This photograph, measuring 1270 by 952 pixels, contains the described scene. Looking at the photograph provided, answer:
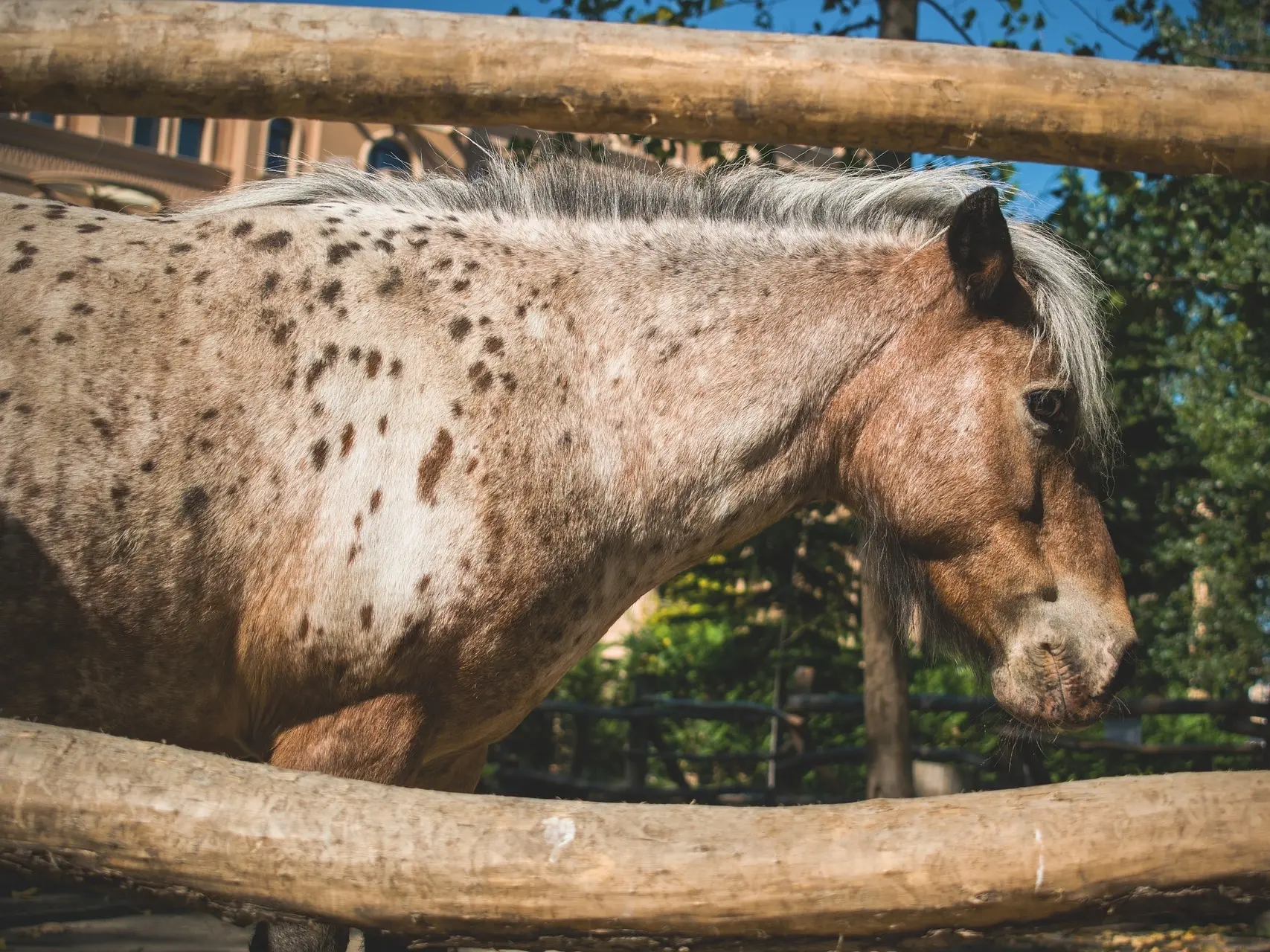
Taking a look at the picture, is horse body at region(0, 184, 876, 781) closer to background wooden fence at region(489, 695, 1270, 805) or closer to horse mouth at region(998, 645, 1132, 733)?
horse mouth at region(998, 645, 1132, 733)

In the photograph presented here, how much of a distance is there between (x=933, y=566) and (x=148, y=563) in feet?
6.58

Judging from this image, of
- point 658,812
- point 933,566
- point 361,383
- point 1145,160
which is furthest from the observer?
point 933,566

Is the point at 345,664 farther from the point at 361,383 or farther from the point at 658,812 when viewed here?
the point at 658,812

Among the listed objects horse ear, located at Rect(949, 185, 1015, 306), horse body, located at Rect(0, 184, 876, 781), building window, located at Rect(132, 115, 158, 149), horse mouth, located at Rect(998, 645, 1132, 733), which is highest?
building window, located at Rect(132, 115, 158, 149)

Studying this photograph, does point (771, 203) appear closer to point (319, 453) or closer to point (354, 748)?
point (319, 453)

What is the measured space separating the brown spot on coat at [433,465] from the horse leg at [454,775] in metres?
0.81

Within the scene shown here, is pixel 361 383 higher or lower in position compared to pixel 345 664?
higher

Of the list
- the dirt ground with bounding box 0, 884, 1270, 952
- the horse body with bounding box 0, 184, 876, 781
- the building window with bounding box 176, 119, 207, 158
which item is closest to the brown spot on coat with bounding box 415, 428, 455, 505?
the horse body with bounding box 0, 184, 876, 781

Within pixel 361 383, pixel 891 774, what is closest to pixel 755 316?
pixel 361 383

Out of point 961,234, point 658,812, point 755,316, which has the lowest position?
point 658,812

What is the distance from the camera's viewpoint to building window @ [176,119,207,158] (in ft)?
70.8

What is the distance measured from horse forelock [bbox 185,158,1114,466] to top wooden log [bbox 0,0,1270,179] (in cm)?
31

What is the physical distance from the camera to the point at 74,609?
7.76ft

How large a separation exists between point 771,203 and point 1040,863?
2.12m
